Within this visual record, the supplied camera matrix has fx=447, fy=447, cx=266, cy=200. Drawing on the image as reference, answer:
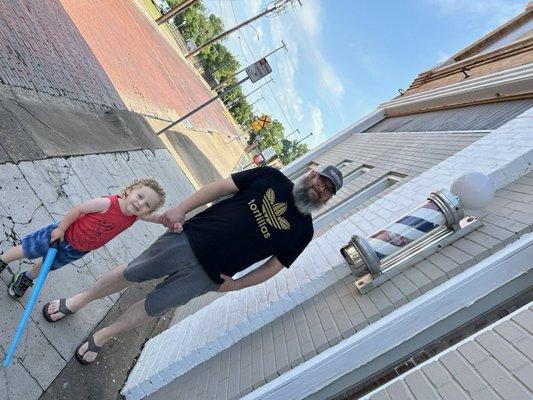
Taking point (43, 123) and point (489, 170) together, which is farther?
point (43, 123)

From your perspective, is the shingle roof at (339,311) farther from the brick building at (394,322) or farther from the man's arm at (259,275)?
the man's arm at (259,275)

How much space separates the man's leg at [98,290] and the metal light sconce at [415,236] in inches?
75.2

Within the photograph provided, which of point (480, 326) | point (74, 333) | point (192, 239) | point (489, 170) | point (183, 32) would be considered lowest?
point (480, 326)

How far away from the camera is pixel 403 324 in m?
3.12

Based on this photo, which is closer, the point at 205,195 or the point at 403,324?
the point at 403,324

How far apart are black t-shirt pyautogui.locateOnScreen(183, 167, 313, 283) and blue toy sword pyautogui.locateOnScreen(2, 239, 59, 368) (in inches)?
39.9

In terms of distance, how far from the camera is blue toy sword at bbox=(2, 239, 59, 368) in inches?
126

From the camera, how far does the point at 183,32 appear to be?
4766cm

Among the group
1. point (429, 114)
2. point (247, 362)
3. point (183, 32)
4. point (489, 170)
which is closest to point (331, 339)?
point (247, 362)

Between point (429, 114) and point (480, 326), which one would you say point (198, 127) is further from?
point (480, 326)

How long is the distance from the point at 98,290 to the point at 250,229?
1436 millimetres

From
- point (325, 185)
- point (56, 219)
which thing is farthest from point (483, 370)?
point (56, 219)

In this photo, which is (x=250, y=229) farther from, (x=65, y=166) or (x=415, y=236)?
(x=65, y=166)

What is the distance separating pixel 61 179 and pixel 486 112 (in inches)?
227
